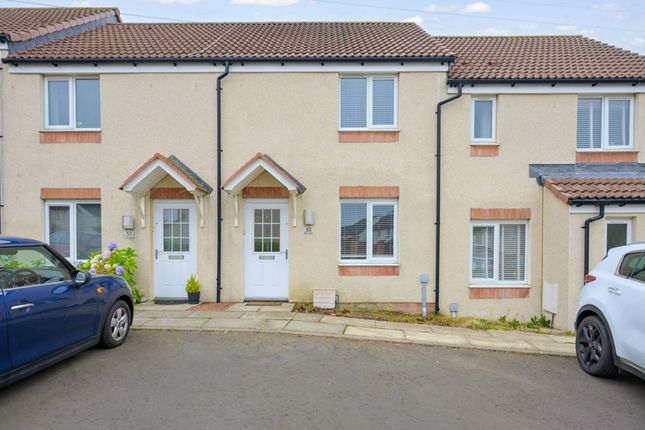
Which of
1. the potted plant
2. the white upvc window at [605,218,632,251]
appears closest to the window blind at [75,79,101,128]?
the potted plant

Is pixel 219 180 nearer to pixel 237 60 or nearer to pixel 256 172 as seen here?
pixel 256 172

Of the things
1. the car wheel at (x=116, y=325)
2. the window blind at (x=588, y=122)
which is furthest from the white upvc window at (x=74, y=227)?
the window blind at (x=588, y=122)

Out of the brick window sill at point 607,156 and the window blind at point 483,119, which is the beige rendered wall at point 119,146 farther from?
the brick window sill at point 607,156

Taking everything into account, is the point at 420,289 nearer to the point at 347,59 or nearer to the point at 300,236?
the point at 300,236

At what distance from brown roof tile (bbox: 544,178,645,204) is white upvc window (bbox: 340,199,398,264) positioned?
3358 mm

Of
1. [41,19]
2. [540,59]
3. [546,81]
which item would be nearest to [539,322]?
[546,81]

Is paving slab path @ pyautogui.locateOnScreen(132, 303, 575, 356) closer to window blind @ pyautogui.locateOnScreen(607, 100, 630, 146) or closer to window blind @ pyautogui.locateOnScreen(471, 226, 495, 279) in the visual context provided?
window blind @ pyautogui.locateOnScreen(471, 226, 495, 279)

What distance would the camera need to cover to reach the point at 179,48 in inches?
399

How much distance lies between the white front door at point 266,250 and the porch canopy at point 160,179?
105 centimetres

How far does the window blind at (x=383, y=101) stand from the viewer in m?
9.85

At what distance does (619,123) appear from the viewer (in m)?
10.2

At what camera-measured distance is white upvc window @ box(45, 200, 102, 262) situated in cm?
990

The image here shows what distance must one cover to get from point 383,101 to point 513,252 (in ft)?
14.8

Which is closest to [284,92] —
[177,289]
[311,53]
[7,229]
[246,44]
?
[311,53]
